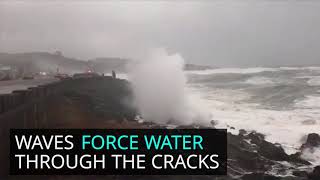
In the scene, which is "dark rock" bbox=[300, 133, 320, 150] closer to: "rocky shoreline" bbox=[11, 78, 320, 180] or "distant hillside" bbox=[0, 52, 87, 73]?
"rocky shoreline" bbox=[11, 78, 320, 180]

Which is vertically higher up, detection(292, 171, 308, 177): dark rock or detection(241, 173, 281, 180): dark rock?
detection(292, 171, 308, 177): dark rock

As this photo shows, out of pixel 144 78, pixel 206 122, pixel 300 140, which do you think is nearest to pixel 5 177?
pixel 300 140

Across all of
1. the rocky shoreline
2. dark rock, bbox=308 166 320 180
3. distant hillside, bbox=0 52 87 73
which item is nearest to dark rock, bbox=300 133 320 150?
the rocky shoreline

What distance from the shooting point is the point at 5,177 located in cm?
1159

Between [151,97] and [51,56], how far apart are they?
69.5 m

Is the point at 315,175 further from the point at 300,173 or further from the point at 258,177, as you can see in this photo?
the point at 258,177

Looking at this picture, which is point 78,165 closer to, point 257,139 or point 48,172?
point 48,172

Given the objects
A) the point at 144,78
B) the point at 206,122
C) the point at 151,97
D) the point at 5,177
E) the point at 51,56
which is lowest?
the point at 5,177

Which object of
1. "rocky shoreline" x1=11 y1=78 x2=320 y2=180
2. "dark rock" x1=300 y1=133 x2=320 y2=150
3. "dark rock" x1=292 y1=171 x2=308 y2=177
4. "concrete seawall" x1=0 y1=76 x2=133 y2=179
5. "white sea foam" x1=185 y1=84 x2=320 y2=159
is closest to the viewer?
"concrete seawall" x1=0 y1=76 x2=133 y2=179

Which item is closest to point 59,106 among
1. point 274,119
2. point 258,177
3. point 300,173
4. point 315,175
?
point 258,177
